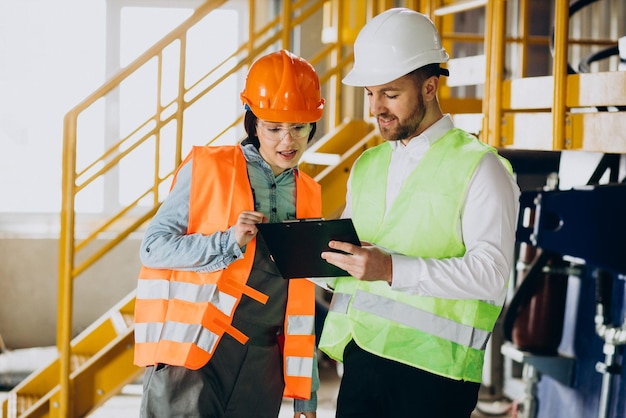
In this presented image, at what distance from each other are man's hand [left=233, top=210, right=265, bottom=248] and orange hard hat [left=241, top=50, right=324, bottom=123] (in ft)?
1.27

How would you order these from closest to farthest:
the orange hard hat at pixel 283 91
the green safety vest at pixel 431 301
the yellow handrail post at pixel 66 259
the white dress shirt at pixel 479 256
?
the white dress shirt at pixel 479 256, the green safety vest at pixel 431 301, the orange hard hat at pixel 283 91, the yellow handrail post at pixel 66 259

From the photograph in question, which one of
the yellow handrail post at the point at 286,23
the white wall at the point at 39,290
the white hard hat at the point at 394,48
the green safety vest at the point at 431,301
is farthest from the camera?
the white wall at the point at 39,290

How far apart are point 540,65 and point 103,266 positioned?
15.3 ft

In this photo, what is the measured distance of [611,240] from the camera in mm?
3473

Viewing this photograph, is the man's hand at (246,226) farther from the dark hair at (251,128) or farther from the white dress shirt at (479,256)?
the white dress shirt at (479,256)

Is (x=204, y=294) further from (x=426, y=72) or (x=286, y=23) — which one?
(x=286, y=23)

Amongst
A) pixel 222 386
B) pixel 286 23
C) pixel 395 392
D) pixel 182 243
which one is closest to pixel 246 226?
pixel 182 243

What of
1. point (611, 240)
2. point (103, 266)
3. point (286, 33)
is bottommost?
point (103, 266)

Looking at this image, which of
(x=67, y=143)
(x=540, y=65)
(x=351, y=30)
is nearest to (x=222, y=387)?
(x=67, y=143)

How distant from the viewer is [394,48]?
2.58m

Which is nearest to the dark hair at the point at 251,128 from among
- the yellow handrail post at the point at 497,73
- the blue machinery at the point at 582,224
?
the blue machinery at the point at 582,224

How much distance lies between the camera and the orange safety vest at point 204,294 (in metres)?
2.76

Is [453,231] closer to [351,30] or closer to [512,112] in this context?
[512,112]

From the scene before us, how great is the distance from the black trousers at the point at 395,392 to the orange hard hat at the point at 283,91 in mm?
813
